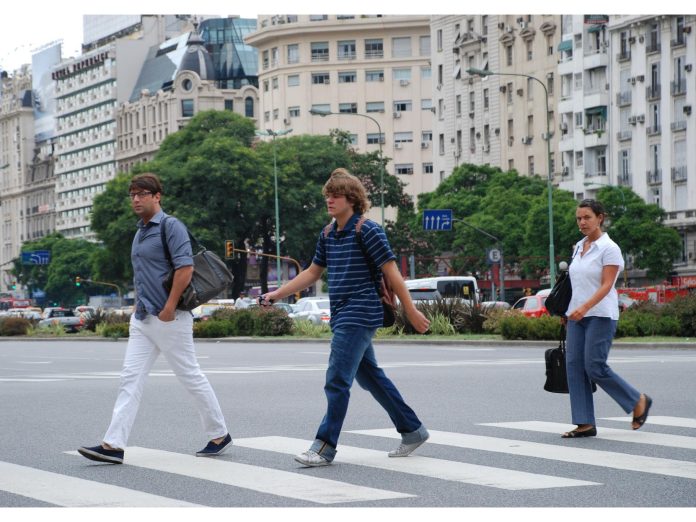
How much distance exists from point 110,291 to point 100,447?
13955 cm

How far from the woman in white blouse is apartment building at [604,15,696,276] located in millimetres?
71490

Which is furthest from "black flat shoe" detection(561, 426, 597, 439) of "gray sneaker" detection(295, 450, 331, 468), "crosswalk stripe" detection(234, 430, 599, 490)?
"gray sneaker" detection(295, 450, 331, 468)

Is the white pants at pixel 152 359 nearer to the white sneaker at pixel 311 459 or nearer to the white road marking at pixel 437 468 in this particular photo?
the white road marking at pixel 437 468

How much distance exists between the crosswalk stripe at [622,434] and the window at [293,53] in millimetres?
127568

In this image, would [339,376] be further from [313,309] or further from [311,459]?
[313,309]

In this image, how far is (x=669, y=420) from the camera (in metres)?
13.4

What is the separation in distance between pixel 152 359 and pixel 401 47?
128 meters

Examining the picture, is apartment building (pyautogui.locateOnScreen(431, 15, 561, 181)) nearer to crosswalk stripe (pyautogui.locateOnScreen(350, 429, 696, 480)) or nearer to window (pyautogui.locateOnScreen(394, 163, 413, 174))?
window (pyautogui.locateOnScreen(394, 163, 413, 174))

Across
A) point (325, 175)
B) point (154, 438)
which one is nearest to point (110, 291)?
point (325, 175)

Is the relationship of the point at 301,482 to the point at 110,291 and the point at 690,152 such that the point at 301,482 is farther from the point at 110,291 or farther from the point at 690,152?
the point at 110,291

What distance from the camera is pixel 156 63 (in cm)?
17000

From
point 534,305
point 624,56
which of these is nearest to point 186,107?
point 624,56

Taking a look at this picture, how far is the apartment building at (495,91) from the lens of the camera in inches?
3942

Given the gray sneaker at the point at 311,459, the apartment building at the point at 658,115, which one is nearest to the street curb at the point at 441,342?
the gray sneaker at the point at 311,459
